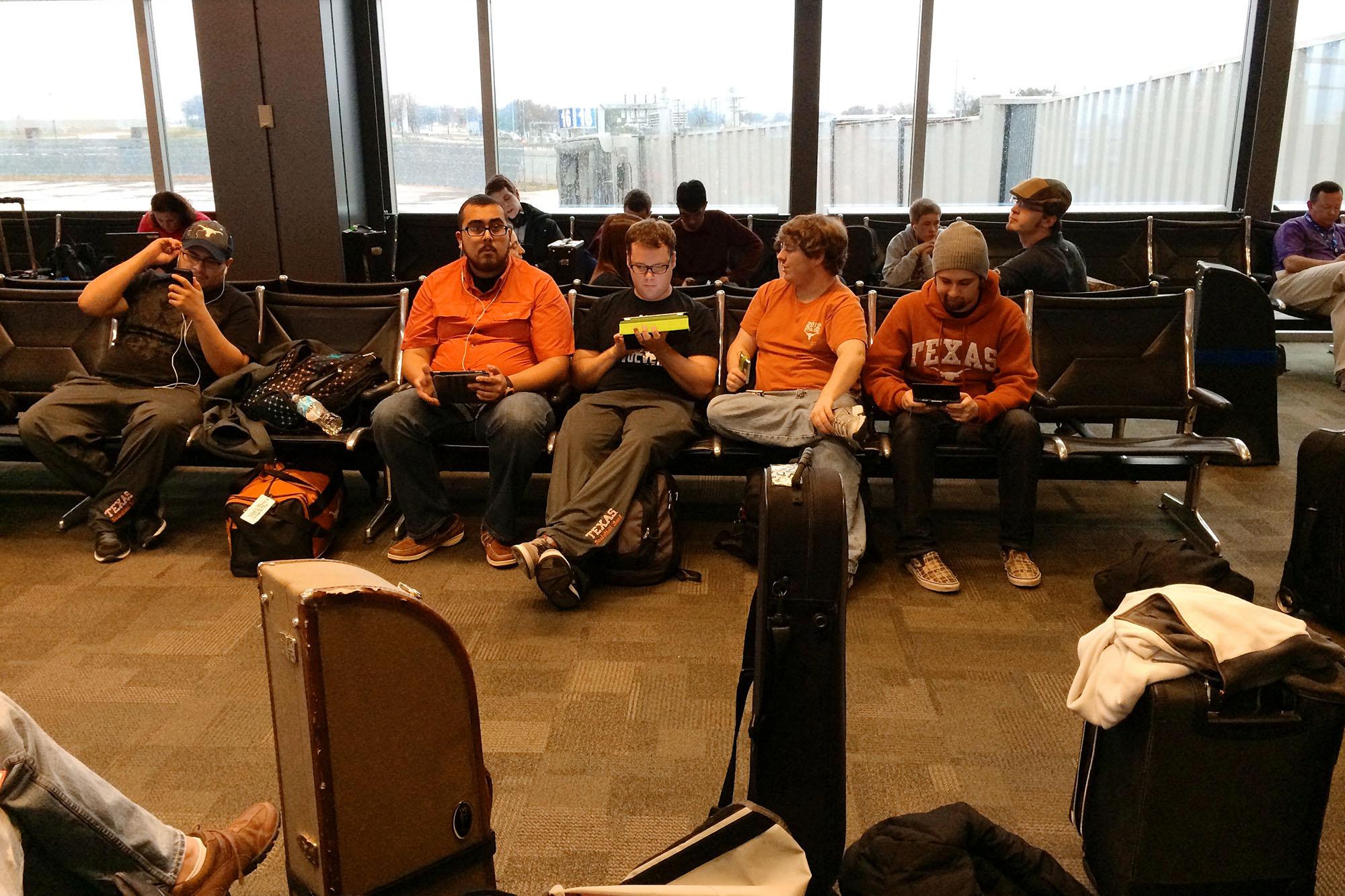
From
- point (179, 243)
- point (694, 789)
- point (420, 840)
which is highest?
point (179, 243)

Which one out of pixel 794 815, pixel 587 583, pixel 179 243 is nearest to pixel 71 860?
pixel 794 815

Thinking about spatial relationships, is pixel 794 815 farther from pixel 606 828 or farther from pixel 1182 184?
pixel 1182 184

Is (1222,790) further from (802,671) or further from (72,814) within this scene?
(72,814)

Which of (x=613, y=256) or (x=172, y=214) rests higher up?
(x=172, y=214)

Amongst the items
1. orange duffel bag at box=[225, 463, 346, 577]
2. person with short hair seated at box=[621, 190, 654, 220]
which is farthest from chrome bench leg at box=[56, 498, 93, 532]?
person with short hair seated at box=[621, 190, 654, 220]

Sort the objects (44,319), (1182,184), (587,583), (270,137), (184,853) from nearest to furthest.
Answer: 1. (184,853)
2. (587,583)
3. (44,319)
4. (270,137)
5. (1182,184)

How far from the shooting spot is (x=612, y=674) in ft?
9.38

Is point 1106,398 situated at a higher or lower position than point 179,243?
lower

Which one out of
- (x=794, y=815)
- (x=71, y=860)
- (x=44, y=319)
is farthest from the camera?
(x=44, y=319)

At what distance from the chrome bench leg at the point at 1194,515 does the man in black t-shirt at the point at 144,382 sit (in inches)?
138

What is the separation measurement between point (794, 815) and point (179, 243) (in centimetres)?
328

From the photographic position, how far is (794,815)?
1.93 metres

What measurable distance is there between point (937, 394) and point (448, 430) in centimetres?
172

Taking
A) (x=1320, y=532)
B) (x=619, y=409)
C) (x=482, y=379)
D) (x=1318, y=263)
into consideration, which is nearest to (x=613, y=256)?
(x=619, y=409)
